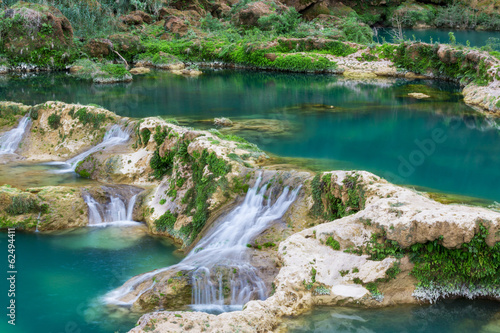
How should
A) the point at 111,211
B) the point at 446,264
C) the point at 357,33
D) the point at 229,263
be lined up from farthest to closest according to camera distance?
the point at 357,33 → the point at 111,211 → the point at 229,263 → the point at 446,264

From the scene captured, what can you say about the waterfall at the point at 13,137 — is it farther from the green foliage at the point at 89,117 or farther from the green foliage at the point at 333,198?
the green foliage at the point at 333,198

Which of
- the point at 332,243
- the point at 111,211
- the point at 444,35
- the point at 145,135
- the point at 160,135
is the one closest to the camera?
the point at 332,243

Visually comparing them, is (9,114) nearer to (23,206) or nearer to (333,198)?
(23,206)

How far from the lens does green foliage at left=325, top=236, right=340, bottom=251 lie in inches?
331

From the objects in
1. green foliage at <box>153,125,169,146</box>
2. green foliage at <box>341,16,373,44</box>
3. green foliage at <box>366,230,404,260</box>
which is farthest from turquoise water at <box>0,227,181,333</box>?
green foliage at <box>341,16,373,44</box>

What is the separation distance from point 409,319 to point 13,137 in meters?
17.0

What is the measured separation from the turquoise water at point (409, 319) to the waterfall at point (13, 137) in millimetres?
15292

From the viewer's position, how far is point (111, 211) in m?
13.2

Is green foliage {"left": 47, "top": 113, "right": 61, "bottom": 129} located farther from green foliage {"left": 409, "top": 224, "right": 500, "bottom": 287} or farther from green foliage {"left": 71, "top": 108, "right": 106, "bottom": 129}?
green foliage {"left": 409, "top": 224, "right": 500, "bottom": 287}

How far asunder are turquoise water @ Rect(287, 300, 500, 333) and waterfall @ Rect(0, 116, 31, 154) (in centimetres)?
1529

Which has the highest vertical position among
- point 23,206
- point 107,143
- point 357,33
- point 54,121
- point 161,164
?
point 357,33

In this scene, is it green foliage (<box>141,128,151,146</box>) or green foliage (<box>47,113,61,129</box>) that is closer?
green foliage (<box>141,128,151,146</box>)

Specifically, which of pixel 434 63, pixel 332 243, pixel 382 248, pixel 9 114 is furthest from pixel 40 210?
pixel 434 63

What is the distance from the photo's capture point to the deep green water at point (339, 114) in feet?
52.7
